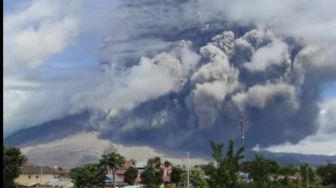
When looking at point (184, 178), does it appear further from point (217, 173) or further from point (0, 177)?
point (0, 177)

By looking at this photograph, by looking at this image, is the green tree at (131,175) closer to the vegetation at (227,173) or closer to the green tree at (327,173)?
the vegetation at (227,173)

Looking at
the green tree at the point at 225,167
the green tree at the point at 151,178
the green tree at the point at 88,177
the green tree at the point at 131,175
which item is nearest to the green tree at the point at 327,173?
the green tree at the point at 151,178

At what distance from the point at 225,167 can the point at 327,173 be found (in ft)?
237

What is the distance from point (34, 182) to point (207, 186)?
369 ft

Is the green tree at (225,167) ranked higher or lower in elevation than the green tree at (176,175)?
lower

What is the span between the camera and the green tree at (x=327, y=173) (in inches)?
3891

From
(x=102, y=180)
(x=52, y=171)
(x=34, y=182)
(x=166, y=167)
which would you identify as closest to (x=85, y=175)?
(x=102, y=180)

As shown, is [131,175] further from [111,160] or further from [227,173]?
[227,173]

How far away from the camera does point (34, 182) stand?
5645 inches

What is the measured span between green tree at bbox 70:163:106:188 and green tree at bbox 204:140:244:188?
1994 inches

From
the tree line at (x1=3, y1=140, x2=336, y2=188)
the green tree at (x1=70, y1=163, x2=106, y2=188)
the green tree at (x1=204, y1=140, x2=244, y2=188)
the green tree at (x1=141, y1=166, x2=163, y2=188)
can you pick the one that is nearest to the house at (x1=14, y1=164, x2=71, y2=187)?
the tree line at (x1=3, y1=140, x2=336, y2=188)

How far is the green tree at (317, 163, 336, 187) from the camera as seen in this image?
98831 mm

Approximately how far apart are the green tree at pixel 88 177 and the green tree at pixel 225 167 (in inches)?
1994

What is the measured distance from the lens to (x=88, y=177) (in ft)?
276
